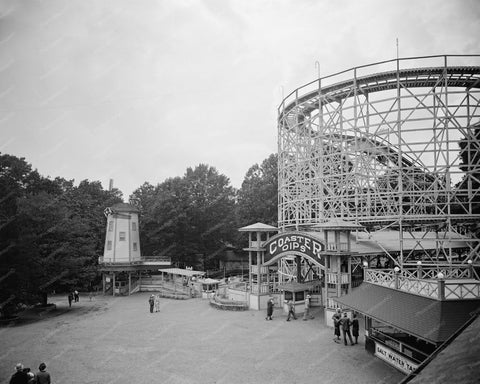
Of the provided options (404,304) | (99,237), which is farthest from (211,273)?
(404,304)

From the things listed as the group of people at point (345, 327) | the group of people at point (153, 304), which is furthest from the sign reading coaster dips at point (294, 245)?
the group of people at point (153, 304)

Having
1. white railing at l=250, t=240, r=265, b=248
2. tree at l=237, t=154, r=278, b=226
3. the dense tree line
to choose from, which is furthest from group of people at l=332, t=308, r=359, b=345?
tree at l=237, t=154, r=278, b=226

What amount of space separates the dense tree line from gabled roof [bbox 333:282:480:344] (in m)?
20.5

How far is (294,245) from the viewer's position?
21.8 metres

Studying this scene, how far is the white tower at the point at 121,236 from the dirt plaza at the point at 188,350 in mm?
12740

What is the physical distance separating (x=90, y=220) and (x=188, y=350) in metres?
30.6

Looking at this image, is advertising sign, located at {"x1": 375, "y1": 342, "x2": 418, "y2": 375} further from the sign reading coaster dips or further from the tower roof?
the tower roof

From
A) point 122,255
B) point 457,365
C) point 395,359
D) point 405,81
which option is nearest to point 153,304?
point 122,255

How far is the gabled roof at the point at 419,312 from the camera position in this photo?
373 inches

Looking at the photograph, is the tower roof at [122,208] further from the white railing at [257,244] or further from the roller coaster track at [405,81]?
the roller coaster track at [405,81]

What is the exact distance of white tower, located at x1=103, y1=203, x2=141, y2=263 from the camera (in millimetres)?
35406

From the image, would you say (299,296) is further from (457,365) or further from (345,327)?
(457,365)

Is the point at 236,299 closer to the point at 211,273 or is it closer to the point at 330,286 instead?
the point at 330,286

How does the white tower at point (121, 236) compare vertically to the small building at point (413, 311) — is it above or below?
above
